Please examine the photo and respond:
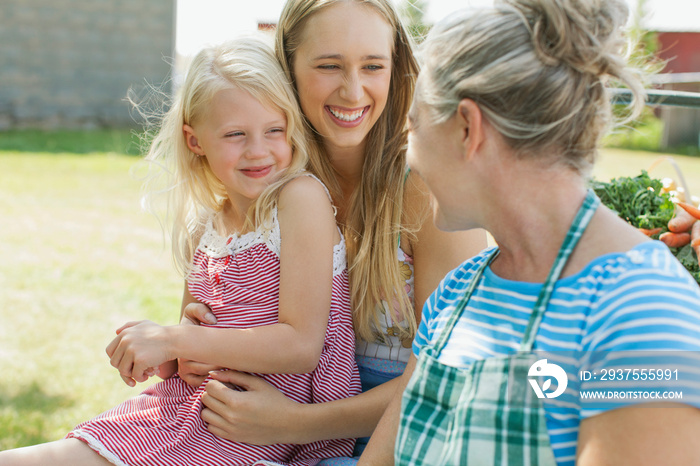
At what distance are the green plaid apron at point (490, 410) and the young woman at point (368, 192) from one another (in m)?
0.61

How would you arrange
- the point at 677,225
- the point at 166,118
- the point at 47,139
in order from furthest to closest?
the point at 47,139 → the point at 166,118 → the point at 677,225

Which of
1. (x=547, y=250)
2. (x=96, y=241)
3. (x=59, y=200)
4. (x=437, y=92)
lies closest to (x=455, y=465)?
(x=547, y=250)

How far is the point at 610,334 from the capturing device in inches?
43.9

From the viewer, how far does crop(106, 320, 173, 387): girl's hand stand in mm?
1839

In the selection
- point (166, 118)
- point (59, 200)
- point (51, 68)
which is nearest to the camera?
point (166, 118)

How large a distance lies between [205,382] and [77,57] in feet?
48.7

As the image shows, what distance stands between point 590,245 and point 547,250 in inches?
3.3

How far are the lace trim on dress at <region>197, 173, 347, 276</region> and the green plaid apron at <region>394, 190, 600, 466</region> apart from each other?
29.8 inches

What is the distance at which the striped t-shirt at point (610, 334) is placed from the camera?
107 cm

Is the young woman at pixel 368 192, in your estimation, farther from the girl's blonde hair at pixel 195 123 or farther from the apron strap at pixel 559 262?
the apron strap at pixel 559 262

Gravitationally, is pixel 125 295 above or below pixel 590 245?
below

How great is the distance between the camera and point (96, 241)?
723 centimetres

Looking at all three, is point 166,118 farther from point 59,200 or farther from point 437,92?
point 59,200

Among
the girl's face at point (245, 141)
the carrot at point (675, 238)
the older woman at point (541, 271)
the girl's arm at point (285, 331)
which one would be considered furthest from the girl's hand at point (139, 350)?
the carrot at point (675, 238)
